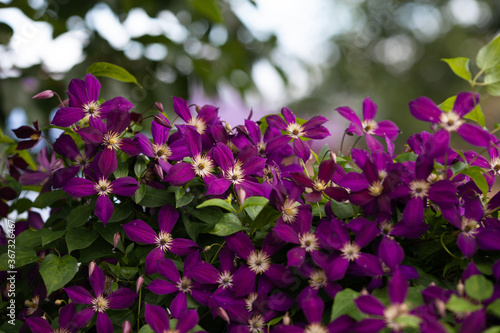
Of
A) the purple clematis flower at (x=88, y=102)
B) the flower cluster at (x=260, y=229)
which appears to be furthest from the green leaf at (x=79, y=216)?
the purple clematis flower at (x=88, y=102)

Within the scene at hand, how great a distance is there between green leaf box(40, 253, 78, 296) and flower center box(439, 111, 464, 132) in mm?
394

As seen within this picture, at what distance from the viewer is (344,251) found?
0.45m

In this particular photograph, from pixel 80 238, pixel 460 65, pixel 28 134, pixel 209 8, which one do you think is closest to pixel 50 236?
pixel 80 238

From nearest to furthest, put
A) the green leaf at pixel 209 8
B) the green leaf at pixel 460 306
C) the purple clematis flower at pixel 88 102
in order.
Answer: the green leaf at pixel 460 306 → the purple clematis flower at pixel 88 102 → the green leaf at pixel 209 8

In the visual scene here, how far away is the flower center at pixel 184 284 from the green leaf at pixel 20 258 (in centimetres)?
18

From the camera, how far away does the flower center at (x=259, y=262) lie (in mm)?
476

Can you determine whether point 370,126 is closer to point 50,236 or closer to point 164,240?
point 164,240

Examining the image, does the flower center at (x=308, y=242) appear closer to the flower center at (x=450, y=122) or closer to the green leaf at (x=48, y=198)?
the flower center at (x=450, y=122)

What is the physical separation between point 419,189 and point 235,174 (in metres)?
0.18

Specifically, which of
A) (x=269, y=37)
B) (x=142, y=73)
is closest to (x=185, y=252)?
(x=142, y=73)

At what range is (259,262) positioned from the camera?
48 cm

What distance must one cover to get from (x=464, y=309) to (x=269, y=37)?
77.9 inches

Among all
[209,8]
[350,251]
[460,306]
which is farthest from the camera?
[209,8]

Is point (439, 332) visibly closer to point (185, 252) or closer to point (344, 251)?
point (344, 251)
